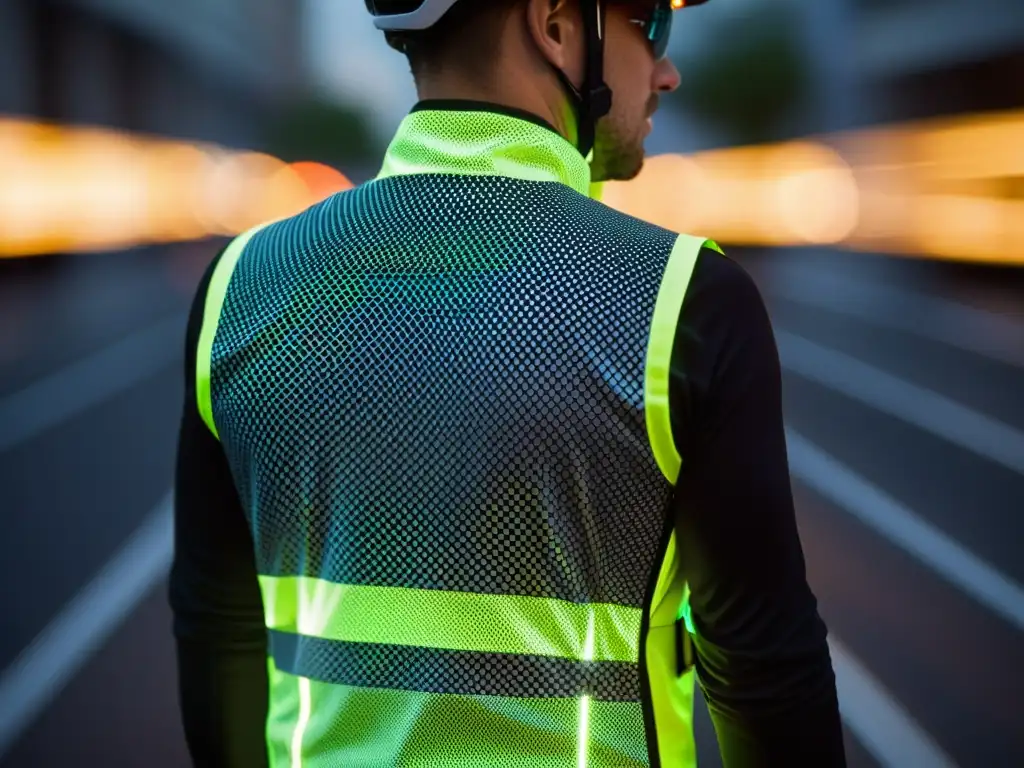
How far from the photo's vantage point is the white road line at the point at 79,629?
4.77 m

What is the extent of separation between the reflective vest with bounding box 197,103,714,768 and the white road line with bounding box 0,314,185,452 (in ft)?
28.9

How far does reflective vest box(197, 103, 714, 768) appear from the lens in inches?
53.5

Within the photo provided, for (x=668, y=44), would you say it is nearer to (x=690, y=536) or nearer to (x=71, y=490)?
(x=690, y=536)

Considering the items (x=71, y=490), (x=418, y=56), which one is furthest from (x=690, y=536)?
(x=71, y=490)

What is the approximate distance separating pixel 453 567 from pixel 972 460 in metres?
8.55

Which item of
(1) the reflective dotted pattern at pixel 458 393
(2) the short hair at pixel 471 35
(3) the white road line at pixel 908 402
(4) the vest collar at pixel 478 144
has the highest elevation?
(2) the short hair at pixel 471 35

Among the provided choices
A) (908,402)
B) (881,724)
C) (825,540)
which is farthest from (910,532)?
(908,402)

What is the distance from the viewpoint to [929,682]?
4.87 m

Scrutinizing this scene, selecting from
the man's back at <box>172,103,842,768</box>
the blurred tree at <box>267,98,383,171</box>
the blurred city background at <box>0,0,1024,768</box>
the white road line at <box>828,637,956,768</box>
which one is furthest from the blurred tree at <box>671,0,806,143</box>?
the man's back at <box>172,103,842,768</box>

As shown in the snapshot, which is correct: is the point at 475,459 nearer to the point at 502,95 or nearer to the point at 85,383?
the point at 502,95

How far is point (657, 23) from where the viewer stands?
6.05 ft

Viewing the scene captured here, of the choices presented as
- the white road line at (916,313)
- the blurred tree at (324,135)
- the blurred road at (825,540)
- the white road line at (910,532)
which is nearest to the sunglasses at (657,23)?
the blurred road at (825,540)

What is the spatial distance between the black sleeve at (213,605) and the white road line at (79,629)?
300 centimetres

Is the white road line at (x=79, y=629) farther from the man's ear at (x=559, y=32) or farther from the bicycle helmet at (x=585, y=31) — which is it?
the man's ear at (x=559, y=32)
